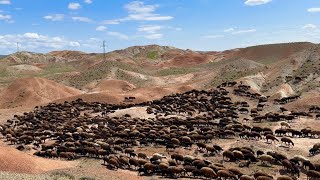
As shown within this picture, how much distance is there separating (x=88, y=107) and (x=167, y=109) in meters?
20.6

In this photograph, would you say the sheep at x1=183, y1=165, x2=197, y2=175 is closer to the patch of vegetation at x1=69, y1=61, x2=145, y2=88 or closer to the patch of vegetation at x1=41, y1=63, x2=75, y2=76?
the patch of vegetation at x1=69, y1=61, x2=145, y2=88

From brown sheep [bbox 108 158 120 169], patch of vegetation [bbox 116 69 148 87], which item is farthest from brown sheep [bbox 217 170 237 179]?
patch of vegetation [bbox 116 69 148 87]

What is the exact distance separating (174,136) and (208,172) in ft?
48.7

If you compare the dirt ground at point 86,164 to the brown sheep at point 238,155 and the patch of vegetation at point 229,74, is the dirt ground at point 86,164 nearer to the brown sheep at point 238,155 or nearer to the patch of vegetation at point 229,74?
the brown sheep at point 238,155

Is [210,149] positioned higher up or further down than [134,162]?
higher up

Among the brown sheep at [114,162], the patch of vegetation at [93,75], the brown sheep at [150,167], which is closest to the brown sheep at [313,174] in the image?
the brown sheep at [150,167]

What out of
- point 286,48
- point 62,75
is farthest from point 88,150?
point 286,48

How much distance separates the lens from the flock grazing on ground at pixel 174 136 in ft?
116

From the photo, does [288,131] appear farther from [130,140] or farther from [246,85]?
[246,85]

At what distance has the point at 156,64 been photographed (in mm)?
194500

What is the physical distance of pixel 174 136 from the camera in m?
47.7

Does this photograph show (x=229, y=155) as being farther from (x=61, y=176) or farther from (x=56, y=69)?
(x=56, y=69)

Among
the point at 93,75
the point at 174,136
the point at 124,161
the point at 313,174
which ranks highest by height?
the point at 93,75

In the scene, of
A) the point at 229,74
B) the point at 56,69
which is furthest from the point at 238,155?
the point at 56,69
